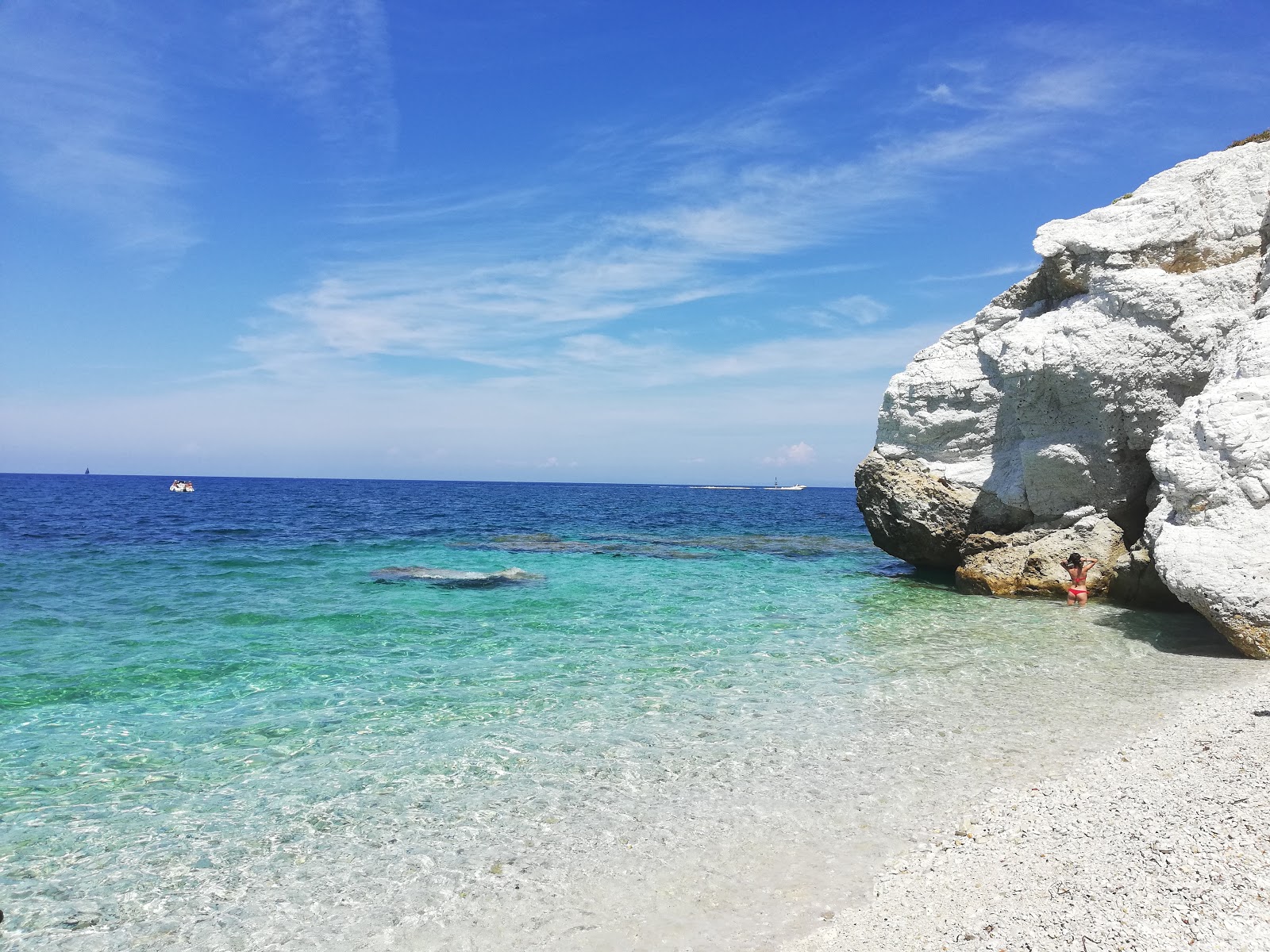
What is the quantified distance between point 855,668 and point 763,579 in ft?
37.8

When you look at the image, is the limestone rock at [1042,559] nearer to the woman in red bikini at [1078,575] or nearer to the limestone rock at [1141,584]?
the woman in red bikini at [1078,575]

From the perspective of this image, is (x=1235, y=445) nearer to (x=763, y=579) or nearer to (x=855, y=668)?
(x=855, y=668)

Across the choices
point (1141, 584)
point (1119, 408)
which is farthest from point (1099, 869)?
point (1119, 408)

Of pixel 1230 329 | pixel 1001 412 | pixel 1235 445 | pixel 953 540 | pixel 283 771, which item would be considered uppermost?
pixel 1230 329

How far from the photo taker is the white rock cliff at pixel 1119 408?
13.7 meters

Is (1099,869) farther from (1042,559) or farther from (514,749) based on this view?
(1042,559)

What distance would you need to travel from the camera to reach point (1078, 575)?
18688 millimetres

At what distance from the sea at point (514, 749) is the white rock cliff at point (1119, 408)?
207 centimetres

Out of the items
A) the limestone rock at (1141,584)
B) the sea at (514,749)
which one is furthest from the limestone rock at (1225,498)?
the limestone rock at (1141,584)

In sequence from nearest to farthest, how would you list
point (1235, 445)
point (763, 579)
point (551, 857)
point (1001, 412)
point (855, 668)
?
point (551, 857) → point (855, 668) → point (1235, 445) → point (1001, 412) → point (763, 579)

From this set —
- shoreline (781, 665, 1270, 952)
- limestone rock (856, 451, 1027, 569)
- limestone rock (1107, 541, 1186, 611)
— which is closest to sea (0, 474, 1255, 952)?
shoreline (781, 665, 1270, 952)

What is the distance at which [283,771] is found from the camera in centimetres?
847

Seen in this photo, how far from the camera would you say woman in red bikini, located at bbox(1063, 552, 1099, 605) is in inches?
717

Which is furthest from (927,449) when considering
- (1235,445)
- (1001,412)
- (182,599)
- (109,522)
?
(109,522)
